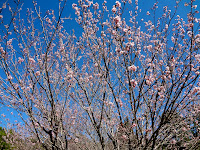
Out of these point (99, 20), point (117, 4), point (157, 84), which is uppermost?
point (99, 20)

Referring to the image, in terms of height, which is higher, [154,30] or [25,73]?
[154,30]

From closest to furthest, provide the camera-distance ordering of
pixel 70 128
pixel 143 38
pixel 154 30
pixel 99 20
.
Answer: pixel 99 20
pixel 154 30
pixel 143 38
pixel 70 128

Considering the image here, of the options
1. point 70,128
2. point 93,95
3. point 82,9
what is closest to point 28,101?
point 93,95

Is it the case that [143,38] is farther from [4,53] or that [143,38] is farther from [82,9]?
[4,53]

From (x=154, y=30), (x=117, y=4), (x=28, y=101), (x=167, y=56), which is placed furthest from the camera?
(x=154, y=30)

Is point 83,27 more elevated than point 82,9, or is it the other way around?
point 82,9

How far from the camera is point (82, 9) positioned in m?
4.16

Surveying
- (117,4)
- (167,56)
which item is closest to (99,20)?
(117,4)

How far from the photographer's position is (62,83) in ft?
13.9

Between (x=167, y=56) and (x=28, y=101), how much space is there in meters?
4.01

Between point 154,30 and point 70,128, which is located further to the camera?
point 70,128

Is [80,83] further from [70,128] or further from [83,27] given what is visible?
[70,128]

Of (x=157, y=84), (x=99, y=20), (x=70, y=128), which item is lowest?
(x=70, y=128)

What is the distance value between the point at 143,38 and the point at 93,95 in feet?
8.78
